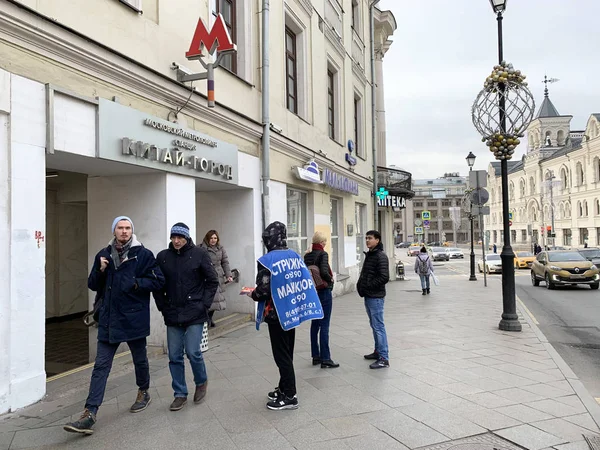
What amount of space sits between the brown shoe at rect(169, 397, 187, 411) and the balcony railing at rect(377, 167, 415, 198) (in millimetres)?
16892

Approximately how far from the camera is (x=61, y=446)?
3.77 metres

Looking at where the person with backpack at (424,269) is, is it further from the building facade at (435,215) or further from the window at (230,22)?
the building facade at (435,215)

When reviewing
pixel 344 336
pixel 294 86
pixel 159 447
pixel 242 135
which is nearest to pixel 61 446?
pixel 159 447

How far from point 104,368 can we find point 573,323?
387 inches

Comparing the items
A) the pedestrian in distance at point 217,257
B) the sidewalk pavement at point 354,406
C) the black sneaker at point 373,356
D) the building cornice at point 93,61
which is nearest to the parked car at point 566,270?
the sidewalk pavement at point 354,406

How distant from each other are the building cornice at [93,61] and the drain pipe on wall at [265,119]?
5.27ft

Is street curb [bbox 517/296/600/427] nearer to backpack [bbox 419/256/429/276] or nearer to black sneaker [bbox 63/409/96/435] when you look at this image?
black sneaker [bbox 63/409/96/435]

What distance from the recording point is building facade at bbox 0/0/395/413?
461cm

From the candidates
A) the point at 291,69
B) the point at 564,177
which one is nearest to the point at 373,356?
the point at 291,69

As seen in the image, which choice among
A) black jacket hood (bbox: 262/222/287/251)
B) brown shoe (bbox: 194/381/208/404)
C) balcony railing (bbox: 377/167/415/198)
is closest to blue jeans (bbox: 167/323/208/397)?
brown shoe (bbox: 194/381/208/404)

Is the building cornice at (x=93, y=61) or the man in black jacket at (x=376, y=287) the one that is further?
the man in black jacket at (x=376, y=287)

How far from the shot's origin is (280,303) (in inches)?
177

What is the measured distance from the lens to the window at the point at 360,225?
17.5 metres

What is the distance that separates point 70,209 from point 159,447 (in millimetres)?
7971
